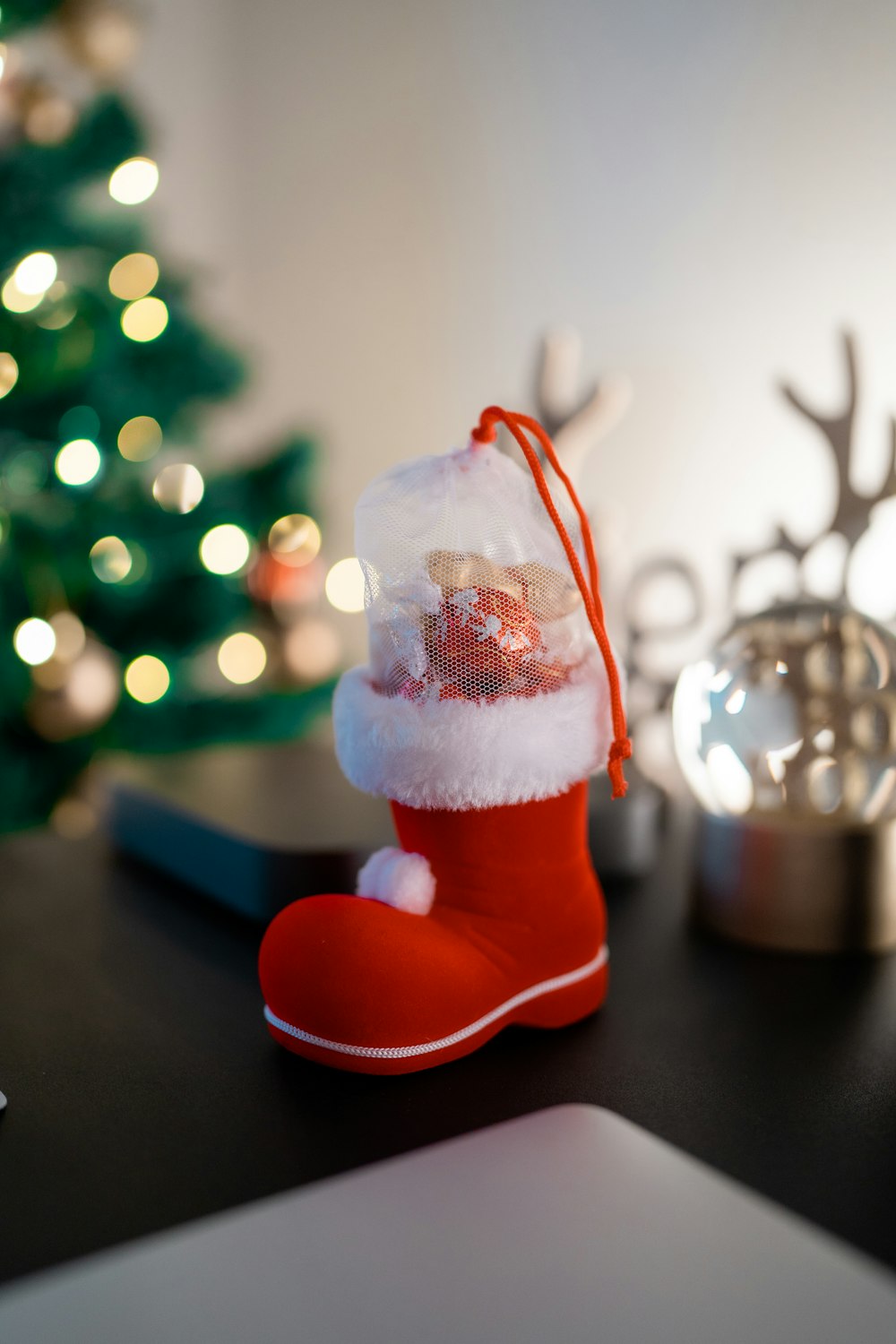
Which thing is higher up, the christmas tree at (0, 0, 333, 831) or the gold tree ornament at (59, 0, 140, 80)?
the gold tree ornament at (59, 0, 140, 80)

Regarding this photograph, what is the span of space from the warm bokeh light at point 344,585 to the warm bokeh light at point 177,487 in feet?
1.12

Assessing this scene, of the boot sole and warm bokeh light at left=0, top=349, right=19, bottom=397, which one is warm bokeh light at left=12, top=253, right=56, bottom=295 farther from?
the boot sole

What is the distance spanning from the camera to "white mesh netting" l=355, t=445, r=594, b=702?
0.48m

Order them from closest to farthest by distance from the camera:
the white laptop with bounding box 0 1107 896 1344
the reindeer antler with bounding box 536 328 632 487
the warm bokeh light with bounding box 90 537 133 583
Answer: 1. the white laptop with bounding box 0 1107 896 1344
2. the reindeer antler with bounding box 536 328 632 487
3. the warm bokeh light with bounding box 90 537 133 583

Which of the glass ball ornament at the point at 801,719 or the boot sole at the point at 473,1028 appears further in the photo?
the glass ball ornament at the point at 801,719

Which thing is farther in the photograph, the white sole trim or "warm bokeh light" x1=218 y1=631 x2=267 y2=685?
"warm bokeh light" x1=218 y1=631 x2=267 y2=685

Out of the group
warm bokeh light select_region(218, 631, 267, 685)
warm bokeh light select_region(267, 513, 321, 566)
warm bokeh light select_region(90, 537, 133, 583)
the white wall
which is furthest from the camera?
warm bokeh light select_region(218, 631, 267, 685)

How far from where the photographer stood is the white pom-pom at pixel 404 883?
500 millimetres

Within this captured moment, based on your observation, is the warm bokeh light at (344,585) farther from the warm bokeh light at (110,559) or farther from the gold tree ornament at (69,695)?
the gold tree ornament at (69,695)

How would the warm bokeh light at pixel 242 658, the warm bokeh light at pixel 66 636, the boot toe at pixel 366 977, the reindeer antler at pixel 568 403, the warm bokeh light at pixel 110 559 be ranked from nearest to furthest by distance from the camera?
the boot toe at pixel 366 977 < the reindeer antler at pixel 568 403 < the warm bokeh light at pixel 66 636 < the warm bokeh light at pixel 110 559 < the warm bokeh light at pixel 242 658

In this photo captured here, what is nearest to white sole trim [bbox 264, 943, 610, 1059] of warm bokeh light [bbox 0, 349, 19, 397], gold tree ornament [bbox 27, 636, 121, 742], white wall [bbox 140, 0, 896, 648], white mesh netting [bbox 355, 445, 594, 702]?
white mesh netting [bbox 355, 445, 594, 702]

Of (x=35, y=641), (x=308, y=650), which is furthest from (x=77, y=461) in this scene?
(x=308, y=650)

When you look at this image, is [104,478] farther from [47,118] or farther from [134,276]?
[47,118]

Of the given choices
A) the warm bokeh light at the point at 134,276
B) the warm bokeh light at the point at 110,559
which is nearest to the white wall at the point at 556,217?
the warm bokeh light at the point at 134,276
